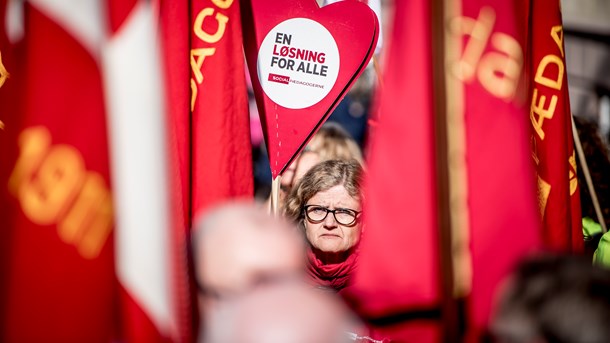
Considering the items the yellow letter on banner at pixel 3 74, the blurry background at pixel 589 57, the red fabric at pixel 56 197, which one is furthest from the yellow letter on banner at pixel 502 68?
the blurry background at pixel 589 57

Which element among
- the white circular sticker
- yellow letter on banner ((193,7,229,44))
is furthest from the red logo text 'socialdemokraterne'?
yellow letter on banner ((193,7,229,44))

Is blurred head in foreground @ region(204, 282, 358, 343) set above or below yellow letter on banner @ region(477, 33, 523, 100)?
below

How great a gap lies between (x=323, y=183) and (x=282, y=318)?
5.28 feet

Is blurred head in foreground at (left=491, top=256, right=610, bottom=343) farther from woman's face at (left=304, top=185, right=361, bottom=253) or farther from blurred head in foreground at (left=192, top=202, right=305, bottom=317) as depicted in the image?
woman's face at (left=304, top=185, right=361, bottom=253)

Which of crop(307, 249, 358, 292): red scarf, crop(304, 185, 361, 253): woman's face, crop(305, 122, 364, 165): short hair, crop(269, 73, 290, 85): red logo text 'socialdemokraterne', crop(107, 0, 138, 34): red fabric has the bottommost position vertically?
crop(307, 249, 358, 292): red scarf

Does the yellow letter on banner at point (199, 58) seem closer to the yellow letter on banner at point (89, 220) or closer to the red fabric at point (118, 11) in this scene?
the red fabric at point (118, 11)

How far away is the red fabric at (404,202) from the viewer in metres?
1.52

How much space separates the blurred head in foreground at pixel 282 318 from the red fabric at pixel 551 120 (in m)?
1.41

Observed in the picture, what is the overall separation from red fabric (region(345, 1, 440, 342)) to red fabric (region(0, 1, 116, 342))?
0.59m

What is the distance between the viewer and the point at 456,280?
156 centimetres

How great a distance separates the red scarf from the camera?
253cm

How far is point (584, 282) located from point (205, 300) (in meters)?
0.68

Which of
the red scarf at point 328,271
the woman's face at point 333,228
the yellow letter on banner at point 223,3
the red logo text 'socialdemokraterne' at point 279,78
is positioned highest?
the yellow letter on banner at point 223,3

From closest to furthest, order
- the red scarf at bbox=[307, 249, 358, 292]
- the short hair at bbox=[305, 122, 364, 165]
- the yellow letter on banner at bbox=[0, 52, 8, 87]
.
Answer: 1. the yellow letter on banner at bbox=[0, 52, 8, 87]
2. the red scarf at bbox=[307, 249, 358, 292]
3. the short hair at bbox=[305, 122, 364, 165]
